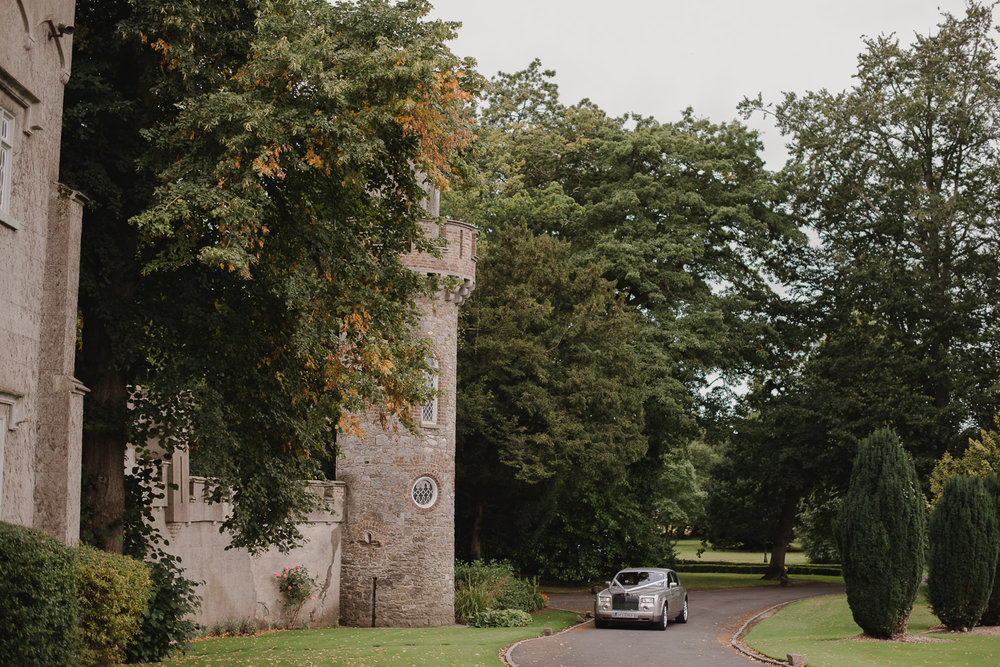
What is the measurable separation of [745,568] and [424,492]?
3261 centimetres

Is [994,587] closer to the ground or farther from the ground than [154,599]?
closer to the ground

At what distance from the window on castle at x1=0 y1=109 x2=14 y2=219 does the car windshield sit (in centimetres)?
1782

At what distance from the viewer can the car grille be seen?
24422 mm

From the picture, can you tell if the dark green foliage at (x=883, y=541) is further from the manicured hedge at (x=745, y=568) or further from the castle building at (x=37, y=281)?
the manicured hedge at (x=745, y=568)

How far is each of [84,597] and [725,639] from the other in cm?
1585

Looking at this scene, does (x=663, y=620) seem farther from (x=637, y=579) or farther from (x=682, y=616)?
(x=682, y=616)

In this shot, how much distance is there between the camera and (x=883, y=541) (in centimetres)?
2161

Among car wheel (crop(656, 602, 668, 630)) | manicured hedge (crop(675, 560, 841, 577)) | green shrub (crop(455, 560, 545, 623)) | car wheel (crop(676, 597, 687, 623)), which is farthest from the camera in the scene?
manicured hedge (crop(675, 560, 841, 577))

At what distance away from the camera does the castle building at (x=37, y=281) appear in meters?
12.0

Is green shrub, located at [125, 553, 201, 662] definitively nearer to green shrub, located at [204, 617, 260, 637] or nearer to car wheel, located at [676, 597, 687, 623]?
green shrub, located at [204, 617, 260, 637]

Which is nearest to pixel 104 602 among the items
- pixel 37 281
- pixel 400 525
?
pixel 37 281

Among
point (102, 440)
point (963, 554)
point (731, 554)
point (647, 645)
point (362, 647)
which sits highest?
point (102, 440)

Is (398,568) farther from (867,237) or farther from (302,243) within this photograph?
(867,237)

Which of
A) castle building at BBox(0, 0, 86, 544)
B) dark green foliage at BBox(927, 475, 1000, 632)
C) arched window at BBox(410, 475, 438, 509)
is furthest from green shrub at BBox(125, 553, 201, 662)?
dark green foliage at BBox(927, 475, 1000, 632)
